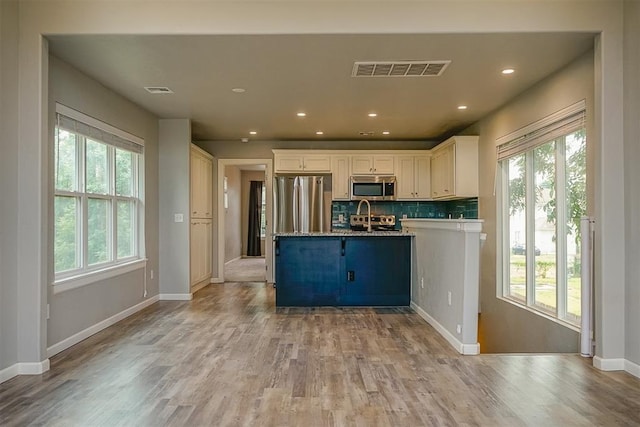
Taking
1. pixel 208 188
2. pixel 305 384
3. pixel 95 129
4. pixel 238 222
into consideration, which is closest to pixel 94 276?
pixel 95 129

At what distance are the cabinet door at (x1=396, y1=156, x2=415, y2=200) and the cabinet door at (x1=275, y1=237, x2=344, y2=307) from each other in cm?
232

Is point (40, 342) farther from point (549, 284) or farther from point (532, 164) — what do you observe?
point (532, 164)

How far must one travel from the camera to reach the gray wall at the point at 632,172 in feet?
10.2

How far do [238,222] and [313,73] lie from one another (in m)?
8.53

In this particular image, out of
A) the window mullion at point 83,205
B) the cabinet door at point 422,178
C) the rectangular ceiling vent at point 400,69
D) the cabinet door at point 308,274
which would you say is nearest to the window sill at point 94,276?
the window mullion at point 83,205

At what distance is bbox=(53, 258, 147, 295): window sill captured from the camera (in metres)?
3.75

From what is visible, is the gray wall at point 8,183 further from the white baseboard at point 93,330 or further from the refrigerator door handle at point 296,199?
the refrigerator door handle at point 296,199

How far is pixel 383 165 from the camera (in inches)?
290

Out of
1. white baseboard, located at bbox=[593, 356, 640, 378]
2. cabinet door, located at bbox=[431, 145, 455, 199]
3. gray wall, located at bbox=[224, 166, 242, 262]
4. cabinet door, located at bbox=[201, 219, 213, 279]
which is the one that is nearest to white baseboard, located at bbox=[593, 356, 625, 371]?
white baseboard, located at bbox=[593, 356, 640, 378]

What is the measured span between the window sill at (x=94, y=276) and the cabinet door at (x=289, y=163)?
270 centimetres

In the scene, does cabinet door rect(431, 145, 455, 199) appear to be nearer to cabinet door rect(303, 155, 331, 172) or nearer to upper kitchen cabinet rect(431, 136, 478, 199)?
upper kitchen cabinet rect(431, 136, 478, 199)

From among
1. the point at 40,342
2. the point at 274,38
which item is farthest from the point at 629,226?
the point at 40,342

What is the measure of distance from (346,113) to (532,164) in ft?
7.49

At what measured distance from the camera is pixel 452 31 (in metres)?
3.22
